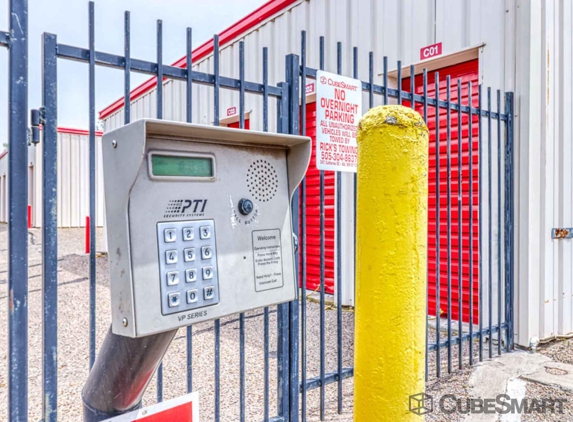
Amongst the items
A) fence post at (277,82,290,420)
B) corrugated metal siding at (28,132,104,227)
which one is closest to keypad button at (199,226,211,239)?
fence post at (277,82,290,420)

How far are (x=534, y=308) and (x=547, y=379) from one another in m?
0.89

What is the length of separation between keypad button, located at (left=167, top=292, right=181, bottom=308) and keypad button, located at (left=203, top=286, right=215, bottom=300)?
3.0 inches

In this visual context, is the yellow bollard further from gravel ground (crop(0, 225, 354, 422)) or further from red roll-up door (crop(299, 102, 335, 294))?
red roll-up door (crop(299, 102, 335, 294))

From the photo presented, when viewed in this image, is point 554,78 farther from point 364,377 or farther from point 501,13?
point 364,377

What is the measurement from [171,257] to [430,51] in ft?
15.0

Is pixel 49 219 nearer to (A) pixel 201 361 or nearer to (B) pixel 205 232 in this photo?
(B) pixel 205 232

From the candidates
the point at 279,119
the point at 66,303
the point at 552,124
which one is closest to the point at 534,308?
the point at 552,124

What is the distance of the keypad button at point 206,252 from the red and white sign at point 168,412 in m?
0.51

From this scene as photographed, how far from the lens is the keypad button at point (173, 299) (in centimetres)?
117

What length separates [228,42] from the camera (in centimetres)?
764

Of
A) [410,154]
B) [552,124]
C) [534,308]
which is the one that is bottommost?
[534,308]

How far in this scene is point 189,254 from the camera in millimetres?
1213

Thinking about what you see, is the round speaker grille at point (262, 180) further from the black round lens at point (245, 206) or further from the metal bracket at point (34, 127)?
the metal bracket at point (34, 127)

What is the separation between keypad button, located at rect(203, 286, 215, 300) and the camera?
4.05 ft
